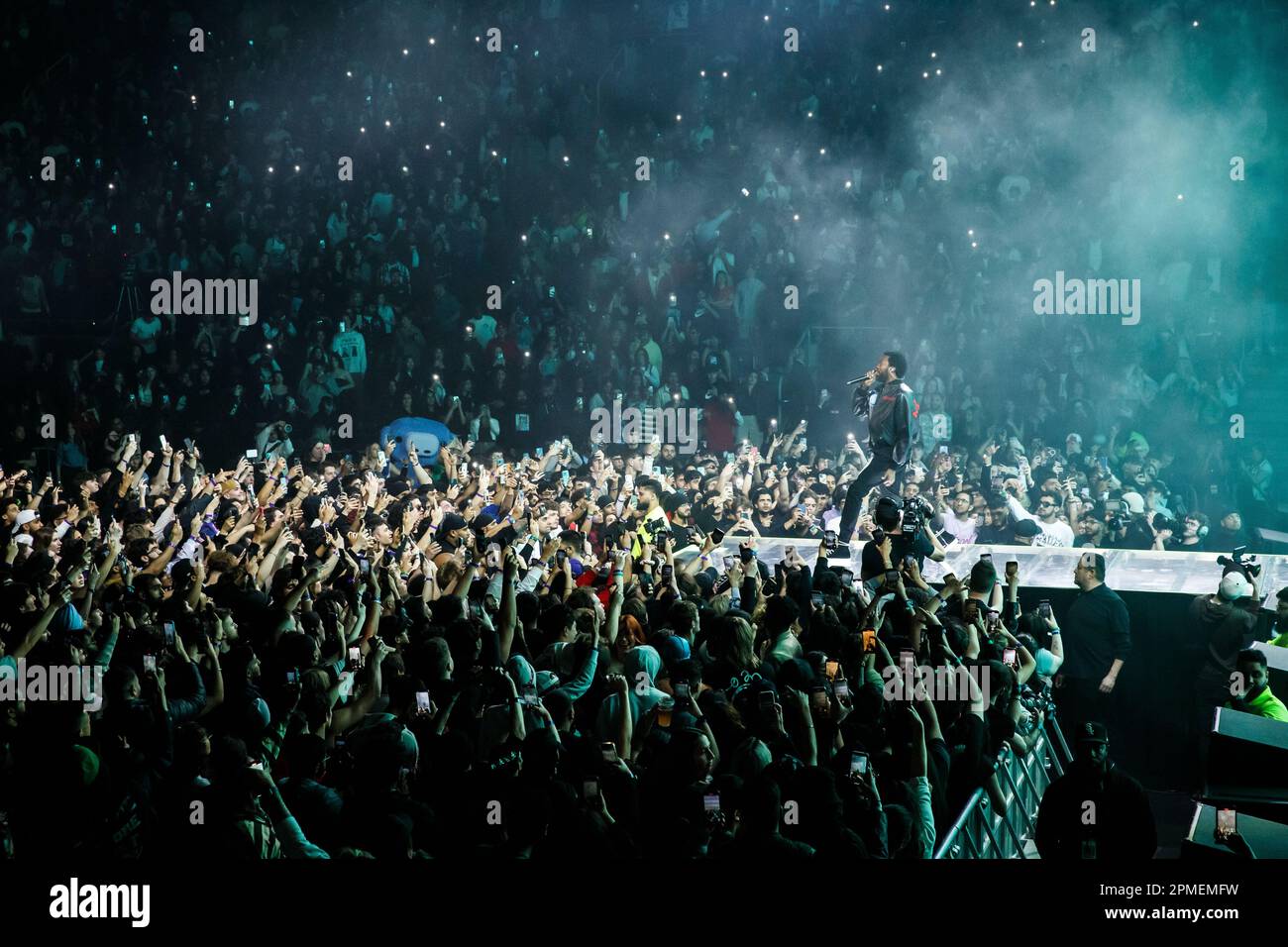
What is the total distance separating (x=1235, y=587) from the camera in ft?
21.2

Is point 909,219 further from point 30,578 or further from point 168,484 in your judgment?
point 30,578

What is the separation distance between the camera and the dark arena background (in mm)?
3955

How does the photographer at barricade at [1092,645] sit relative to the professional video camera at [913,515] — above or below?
below

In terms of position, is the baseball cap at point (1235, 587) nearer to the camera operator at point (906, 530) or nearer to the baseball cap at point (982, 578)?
the baseball cap at point (982, 578)

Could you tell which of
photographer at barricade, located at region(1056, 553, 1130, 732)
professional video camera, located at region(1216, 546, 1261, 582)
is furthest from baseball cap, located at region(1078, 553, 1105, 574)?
professional video camera, located at region(1216, 546, 1261, 582)

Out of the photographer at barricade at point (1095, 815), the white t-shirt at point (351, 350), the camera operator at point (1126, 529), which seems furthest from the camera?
the white t-shirt at point (351, 350)

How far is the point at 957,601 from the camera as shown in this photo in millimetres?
6211

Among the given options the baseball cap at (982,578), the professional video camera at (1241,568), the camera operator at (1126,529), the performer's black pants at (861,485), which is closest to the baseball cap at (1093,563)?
the baseball cap at (982,578)

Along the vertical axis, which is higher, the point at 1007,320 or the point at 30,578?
the point at 1007,320

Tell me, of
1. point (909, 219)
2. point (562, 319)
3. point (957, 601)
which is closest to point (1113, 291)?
point (909, 219)

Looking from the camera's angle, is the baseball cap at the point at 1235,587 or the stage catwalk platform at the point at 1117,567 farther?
the stage catwalk platform at the point at 1117,567

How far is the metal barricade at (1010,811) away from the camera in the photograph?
174 inches

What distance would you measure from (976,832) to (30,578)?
4.56m

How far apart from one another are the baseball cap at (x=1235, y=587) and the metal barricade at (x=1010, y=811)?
119cm
